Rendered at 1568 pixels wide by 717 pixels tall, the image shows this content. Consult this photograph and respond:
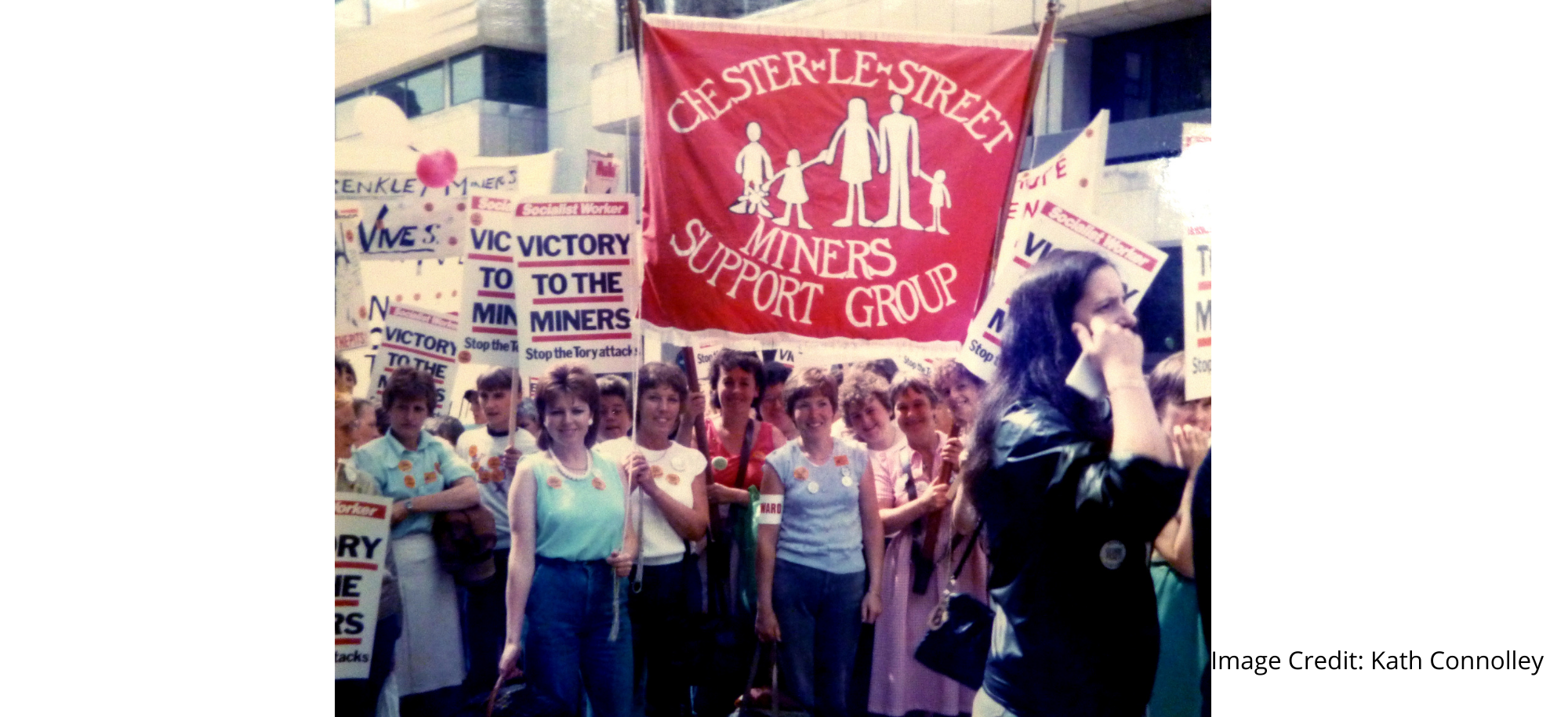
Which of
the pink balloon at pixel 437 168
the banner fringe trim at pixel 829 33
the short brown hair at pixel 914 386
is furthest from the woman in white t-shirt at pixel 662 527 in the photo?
the banner fringe trim at pixel 829 33

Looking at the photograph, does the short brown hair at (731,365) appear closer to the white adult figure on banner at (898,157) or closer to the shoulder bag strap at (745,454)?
the shoulder bag strap at (745,454)

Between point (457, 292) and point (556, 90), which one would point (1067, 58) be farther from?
point (457, 292)

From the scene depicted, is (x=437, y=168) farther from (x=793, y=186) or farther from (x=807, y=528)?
(x=807, y=528)

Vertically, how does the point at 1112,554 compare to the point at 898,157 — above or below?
below

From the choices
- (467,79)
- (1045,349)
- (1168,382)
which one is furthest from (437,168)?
(1168,382)

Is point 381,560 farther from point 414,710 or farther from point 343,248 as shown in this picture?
point 343,248

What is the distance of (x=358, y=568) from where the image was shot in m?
4.61

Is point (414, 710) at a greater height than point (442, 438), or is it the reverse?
point (442, 438)

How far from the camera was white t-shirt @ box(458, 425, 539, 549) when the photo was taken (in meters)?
4.65

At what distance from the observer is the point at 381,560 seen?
15.2 ft

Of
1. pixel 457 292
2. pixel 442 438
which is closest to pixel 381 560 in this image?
pixel 442 438

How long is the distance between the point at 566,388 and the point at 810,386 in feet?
2.64

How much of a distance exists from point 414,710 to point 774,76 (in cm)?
241

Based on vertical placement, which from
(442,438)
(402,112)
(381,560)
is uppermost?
(402,112)
